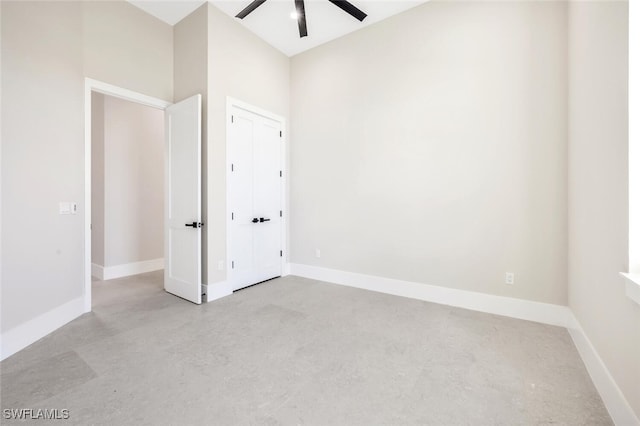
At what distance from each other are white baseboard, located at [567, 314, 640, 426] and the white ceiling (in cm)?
380

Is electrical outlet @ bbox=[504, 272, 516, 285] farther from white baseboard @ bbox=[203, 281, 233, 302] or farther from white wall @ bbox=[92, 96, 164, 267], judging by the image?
white wall @ bbox=[92, 96, 164, 267]

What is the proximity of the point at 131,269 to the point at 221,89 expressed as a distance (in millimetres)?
3292

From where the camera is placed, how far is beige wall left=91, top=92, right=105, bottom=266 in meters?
4.09

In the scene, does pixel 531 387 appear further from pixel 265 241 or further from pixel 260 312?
pixel 265 241

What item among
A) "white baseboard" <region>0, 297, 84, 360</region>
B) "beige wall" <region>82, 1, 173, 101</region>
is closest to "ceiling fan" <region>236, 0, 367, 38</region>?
"beige wall" <region>82, 1, 173, 101</region>

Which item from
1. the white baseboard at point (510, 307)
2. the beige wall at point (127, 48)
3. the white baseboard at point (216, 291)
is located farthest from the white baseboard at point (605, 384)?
the beige wall at point (127, 48)

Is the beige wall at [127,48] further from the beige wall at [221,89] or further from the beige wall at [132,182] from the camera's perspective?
the beige wall at [132,182]

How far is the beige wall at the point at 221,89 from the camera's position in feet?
10.5

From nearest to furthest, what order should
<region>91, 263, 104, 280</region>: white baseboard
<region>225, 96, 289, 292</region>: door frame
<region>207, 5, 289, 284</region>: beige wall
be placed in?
<region>207, 5, 289, 284</region>: beige wall, <region>225, 96, 289, 292</region>: door frame, <region>91, 263, 104, 280</region>: white baseboard

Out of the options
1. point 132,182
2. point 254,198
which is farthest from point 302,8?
point 132,182

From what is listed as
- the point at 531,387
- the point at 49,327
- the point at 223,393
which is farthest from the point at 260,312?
the point at 531,387

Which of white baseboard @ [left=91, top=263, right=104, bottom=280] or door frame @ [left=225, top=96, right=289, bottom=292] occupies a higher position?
door frame @ [left=225, top=96, right=289, bottom=292]

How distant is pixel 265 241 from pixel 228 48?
2.66 metres

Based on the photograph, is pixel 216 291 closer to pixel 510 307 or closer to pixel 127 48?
pixel 127 48
